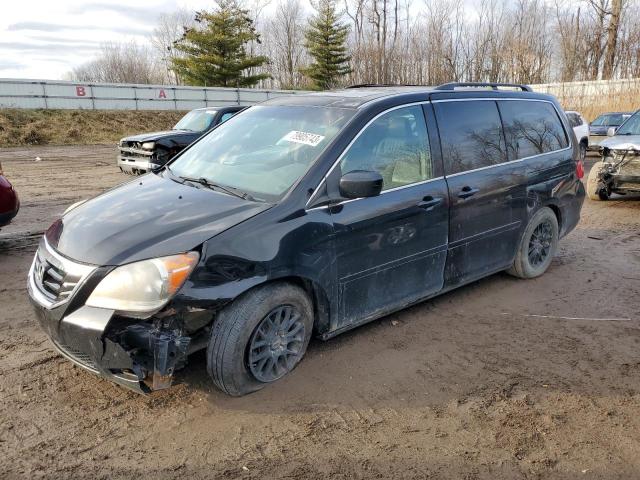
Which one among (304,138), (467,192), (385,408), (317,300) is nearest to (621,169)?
(467,192)

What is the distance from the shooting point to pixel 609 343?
4.12m

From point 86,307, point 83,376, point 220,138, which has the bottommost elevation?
point 83,376

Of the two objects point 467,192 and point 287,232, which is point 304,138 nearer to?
point 287,232

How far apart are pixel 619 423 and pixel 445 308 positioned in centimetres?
181

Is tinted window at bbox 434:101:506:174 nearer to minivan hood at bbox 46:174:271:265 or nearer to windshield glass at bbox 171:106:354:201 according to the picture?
windshield glass at bbox 171:106:354:201

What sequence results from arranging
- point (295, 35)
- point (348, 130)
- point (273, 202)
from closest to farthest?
point (273, 202), point (348, 130), point (295, 35)

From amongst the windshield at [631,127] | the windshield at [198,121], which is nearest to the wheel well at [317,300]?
the windshield at [631,127]

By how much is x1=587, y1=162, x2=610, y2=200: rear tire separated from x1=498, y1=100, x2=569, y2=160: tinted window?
191 inches

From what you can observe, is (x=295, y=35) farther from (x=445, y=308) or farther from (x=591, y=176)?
(x=445, y=308)

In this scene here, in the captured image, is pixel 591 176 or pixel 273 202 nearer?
pixel 273 202

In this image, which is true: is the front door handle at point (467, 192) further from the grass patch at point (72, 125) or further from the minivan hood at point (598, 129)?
the grass patch at point (72, 125)

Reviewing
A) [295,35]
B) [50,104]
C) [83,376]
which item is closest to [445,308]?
[83,376]

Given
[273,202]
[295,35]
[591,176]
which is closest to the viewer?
[273,202]

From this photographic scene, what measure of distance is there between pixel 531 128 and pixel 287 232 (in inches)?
126
